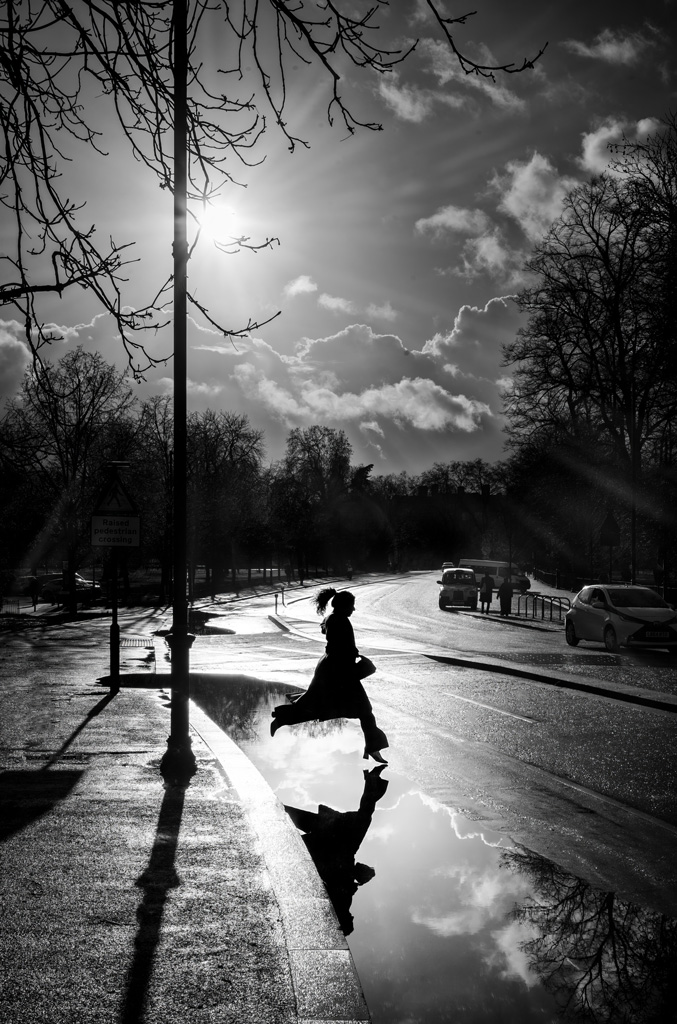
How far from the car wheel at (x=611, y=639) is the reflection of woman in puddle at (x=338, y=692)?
15.8 metres

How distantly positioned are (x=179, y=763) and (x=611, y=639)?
701 inches

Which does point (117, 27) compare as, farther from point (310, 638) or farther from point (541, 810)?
point (310, 638)

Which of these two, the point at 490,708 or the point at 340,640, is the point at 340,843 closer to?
the point at 340,640

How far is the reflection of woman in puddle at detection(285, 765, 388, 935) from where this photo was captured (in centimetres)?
558

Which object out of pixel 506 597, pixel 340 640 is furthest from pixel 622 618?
pixel 506 597

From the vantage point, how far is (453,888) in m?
5.66

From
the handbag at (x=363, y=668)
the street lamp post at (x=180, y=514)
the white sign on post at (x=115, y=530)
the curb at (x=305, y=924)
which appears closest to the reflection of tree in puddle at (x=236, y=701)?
the street lamp post at (x=180, y=514)

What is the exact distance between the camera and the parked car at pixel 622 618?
23547mm

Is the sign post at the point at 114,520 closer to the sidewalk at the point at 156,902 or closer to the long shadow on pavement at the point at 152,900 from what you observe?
the sidewalk at the point at 156,902

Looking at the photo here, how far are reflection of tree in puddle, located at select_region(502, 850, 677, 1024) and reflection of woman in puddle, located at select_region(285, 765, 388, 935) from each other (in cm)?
96

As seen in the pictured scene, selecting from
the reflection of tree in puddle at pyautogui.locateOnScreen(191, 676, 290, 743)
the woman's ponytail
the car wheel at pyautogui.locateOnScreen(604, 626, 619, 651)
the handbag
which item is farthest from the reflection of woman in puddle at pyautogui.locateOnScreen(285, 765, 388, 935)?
the car wheel at pyautogui.locateOnScreen(604, 626, 619, 651)

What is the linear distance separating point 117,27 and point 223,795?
5249 mm

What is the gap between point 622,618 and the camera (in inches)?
949

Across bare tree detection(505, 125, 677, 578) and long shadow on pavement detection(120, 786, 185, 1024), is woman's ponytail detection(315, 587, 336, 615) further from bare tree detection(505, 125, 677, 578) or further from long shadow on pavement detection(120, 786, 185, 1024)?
bare tree detection(505, 125, 677, 578)
